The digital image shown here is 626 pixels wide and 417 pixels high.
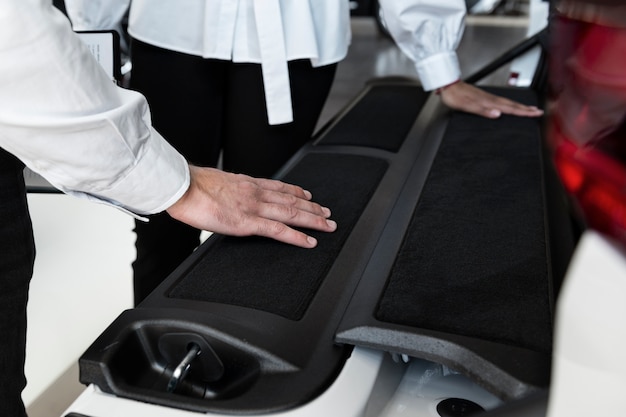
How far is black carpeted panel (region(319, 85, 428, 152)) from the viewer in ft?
3.91

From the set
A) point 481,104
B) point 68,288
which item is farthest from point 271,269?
point 68,288

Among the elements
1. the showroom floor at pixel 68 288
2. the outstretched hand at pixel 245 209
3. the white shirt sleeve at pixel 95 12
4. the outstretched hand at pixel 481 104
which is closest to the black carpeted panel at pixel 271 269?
the outstretched hand at pixel 245 209

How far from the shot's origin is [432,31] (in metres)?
1.38

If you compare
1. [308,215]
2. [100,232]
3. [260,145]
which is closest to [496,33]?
[100,232]

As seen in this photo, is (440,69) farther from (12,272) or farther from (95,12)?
(12,272)

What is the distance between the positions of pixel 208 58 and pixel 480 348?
2.61 feet

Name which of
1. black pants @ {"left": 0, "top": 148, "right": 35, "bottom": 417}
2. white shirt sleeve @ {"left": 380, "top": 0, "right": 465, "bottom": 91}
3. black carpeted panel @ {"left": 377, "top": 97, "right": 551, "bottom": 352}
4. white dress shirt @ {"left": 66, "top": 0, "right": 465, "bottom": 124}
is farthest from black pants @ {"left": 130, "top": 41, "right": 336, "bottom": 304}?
black pants @ {"left": 0, "top": 148, "right": 35, "bottom": 417}

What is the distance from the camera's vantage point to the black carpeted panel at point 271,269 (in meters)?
0.68

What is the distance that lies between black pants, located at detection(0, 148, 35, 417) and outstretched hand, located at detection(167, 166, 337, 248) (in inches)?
7.4

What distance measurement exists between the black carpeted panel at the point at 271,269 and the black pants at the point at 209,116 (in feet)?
1.12

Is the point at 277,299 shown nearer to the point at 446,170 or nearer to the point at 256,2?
the point at 446,170

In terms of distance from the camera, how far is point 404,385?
2.24 ft

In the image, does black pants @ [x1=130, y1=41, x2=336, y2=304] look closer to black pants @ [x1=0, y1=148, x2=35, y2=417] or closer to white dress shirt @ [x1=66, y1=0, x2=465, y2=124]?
white dress shirt @ [x1=66, y1=0, x2=465, y2=124]

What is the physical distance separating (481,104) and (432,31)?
0.20 meters
